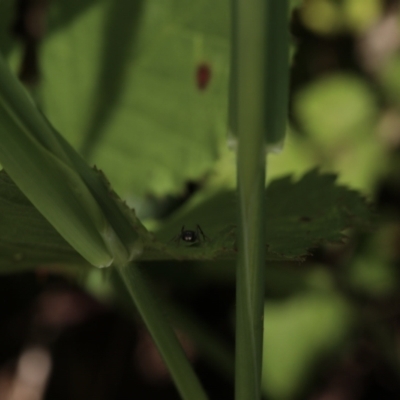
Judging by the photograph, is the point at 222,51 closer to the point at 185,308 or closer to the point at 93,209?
the point at 93,209

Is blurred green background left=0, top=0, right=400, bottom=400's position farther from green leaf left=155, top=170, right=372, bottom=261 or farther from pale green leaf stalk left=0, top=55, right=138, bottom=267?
pale green leaf stalk left=0, top=55, right=138, bottom=267

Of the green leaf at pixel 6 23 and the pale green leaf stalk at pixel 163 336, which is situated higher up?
the green leaf at pixel 6 23

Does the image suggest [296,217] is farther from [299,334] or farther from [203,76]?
[299,334]

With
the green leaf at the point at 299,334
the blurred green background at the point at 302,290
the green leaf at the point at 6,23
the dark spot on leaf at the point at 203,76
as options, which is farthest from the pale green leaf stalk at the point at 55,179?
the green leaf at the point at 299,334

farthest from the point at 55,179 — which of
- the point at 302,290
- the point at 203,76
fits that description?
the point at 302,290

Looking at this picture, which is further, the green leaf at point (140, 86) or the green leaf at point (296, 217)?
the green leaf at point (140, 86)

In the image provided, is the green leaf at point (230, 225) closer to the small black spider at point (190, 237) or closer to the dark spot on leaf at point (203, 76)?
the small black spider at point (190, 237)

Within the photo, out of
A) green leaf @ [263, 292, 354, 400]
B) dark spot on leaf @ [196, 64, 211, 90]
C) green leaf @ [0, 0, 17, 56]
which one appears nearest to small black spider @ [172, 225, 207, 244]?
dark spot on leaf @ [196, 64, 211, 90]
